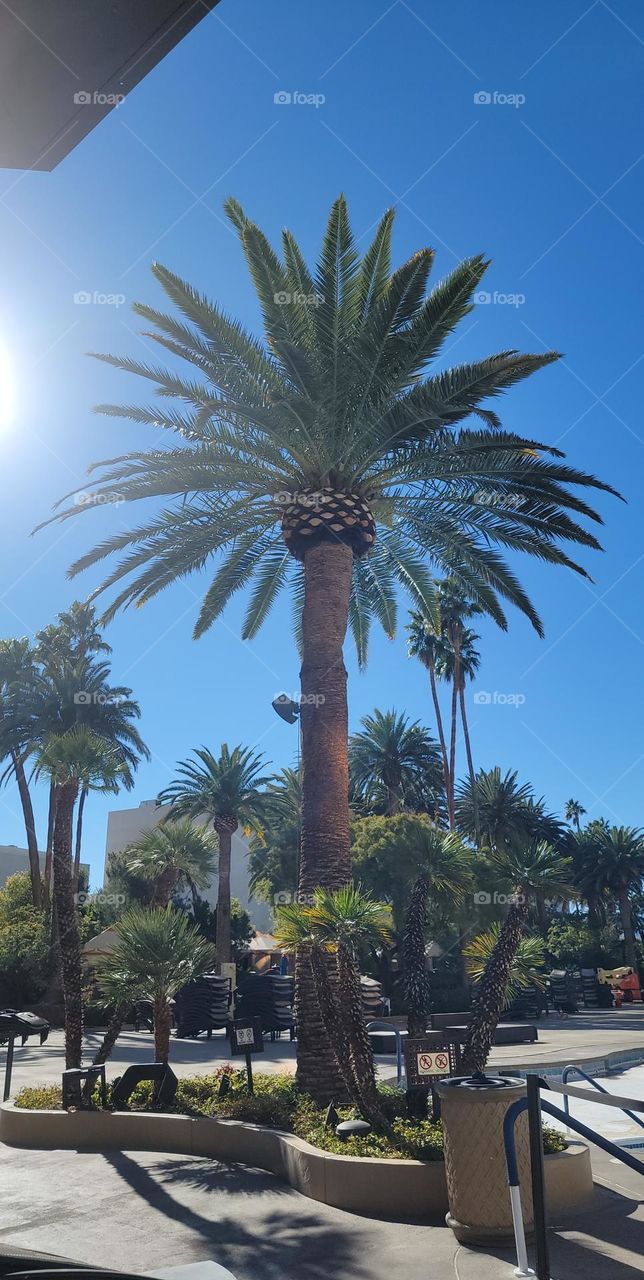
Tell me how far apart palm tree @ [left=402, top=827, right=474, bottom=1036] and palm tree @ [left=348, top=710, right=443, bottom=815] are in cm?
3701

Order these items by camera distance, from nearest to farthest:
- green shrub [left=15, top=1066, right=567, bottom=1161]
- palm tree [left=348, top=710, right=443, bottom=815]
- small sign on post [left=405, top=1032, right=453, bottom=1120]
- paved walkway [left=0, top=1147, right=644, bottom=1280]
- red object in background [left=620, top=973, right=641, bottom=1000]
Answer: paved walkway [left=0, top=1147, right=644, bottom=1280] < green shrub [left=15, top=1066, right=567, bottom=1161] < small sign on post [left=405, top=1032, right=453, bottom=1120] < red object in background [left=620, top=973, right=641, bottom=1000] < palm tree [left=348, top=710, right=443, bottom=815]

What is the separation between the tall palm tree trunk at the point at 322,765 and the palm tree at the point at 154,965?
1667 mm

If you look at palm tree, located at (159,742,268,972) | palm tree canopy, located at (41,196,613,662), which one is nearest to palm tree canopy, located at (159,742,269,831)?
palm tree, located at (159,742,268,972)

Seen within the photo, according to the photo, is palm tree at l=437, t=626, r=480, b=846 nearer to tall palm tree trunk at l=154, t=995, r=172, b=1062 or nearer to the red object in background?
the red object in background

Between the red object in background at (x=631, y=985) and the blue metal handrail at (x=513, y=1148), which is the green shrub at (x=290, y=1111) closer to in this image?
the blue metal handrail at (x=513, y=1148)

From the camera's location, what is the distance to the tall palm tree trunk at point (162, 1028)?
11.5 meters

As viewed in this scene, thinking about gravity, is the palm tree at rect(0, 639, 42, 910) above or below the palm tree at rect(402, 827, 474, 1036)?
above

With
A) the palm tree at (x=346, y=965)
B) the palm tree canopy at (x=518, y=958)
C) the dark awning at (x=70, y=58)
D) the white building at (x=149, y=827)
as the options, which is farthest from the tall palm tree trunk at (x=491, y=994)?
the white building at (x=149, y=827)

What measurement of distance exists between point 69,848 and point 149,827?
65568 millimetres

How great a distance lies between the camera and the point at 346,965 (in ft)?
29.0

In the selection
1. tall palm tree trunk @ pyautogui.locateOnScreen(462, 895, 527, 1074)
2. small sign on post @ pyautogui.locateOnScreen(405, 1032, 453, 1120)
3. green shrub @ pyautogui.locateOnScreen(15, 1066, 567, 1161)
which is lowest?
green shrub @ pyautogui.locateOnScreen(15, 1066, 567, 1161)

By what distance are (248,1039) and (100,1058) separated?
223cm

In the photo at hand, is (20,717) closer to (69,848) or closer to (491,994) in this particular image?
(69,848)

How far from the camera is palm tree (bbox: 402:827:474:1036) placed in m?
9.66
